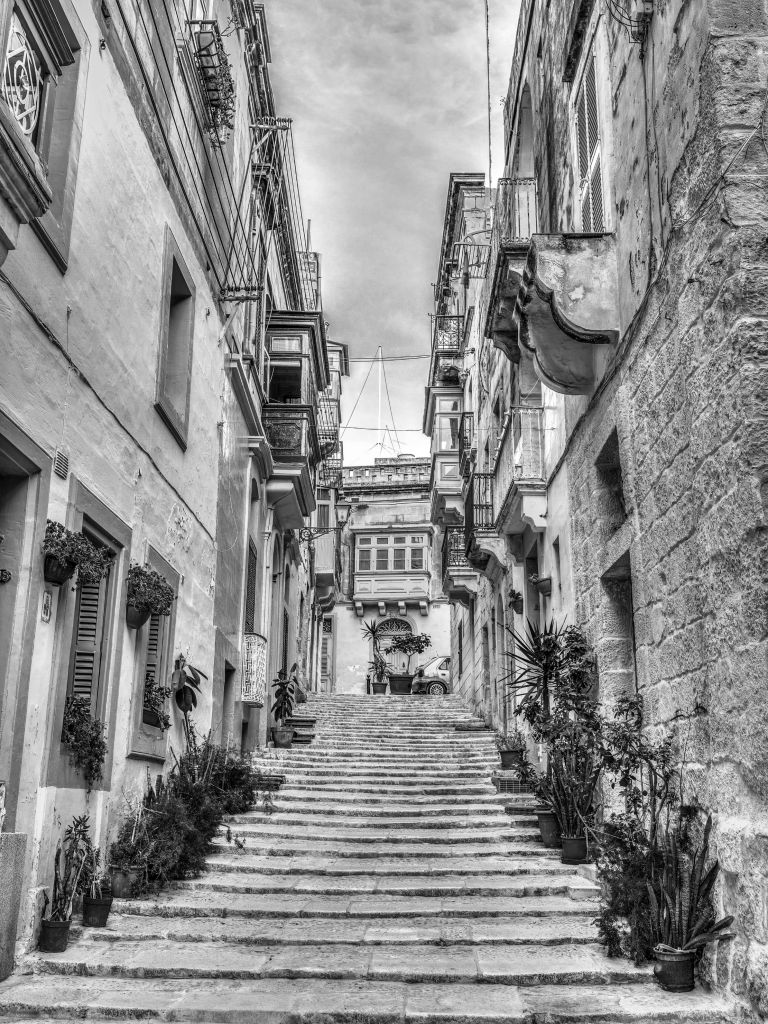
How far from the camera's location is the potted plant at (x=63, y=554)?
22.0 ft

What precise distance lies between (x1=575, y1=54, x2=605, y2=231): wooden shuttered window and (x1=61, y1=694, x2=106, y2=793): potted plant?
19.4 feet

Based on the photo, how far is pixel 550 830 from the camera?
10.2 meters

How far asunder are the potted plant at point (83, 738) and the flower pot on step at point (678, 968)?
4.26 metres

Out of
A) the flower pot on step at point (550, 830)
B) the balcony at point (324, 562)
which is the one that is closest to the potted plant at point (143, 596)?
the flower pot on step at point (550, 830)

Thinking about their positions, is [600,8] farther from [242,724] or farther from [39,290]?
[242,724]

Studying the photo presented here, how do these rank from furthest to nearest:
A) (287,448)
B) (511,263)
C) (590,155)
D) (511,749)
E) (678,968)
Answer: (287,448) < (511,749) < (511,263) < (590,155) < (678,968)

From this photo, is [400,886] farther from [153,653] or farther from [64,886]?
[153,653]

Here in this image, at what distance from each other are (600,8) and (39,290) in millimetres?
5502

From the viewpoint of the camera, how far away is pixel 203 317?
1286 centimetres

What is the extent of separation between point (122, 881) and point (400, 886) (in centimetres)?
233

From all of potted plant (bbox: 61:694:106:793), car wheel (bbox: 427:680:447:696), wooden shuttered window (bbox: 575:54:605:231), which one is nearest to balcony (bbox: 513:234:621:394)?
wooden shuttered window (bbox: 575:54:605:231)

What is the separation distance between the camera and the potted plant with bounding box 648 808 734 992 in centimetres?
586

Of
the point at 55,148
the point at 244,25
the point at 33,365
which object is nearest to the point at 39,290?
the point at 33,365

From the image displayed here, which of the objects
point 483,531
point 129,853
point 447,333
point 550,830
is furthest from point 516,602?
point 447,333
